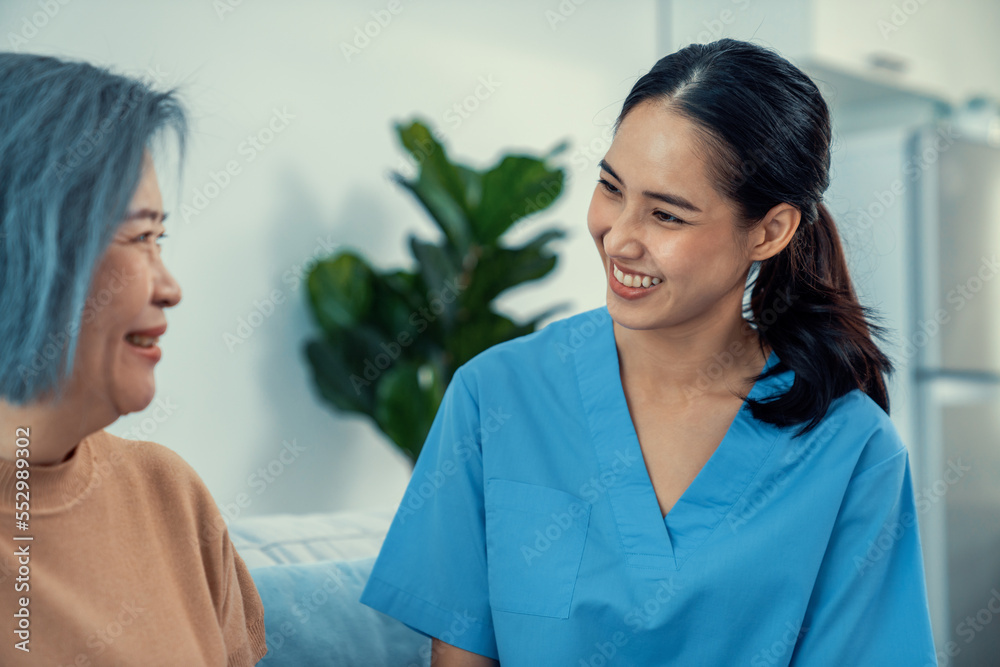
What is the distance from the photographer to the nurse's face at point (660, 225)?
1018mm

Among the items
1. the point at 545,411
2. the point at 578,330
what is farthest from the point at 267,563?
the point at 578,330

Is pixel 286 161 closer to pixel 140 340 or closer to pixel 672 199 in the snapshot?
pixel 672 199

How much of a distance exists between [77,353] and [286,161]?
5.89 feet

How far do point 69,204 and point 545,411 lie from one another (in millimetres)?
680

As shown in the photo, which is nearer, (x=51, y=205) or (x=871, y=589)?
(x=51, y=205)

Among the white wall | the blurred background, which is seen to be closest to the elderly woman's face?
the white wall

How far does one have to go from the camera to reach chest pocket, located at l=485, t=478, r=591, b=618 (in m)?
1.04

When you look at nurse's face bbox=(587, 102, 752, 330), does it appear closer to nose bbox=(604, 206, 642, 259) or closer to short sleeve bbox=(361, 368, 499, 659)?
nose bbox=(604, 206, 642, 259)

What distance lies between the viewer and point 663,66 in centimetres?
111

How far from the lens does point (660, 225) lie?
1030mm

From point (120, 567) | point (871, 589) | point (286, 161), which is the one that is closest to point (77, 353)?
point (120, 567)

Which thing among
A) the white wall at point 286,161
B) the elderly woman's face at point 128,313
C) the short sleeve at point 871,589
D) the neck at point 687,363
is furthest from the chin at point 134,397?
the white wall at point 286,161

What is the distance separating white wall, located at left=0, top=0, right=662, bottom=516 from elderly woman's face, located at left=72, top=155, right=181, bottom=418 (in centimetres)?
129

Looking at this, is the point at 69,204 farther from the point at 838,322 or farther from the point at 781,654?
the point at 838,322
